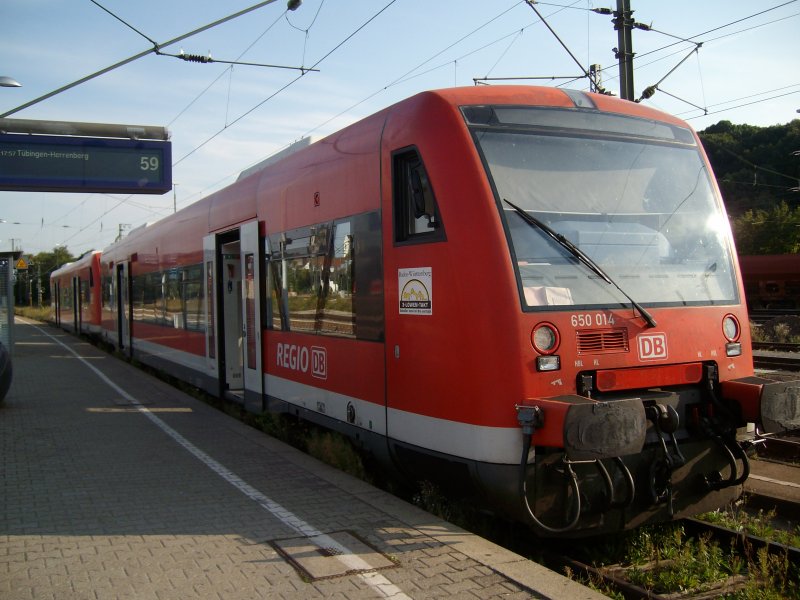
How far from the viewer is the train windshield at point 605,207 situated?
5.03 m

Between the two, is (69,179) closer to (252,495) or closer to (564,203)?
(252,495)

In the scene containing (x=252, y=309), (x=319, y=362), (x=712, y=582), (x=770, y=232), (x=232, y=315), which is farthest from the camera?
(x=770, y=232)

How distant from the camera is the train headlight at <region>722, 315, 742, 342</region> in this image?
5539mm

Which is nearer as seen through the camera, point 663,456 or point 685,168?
point 663,456

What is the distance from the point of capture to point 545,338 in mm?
4801

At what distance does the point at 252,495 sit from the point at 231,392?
4755 millimetres

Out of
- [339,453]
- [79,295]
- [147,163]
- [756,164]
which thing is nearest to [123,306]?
[147,163]

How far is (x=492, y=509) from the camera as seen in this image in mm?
5051

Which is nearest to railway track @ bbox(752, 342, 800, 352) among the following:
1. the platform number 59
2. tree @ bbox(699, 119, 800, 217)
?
the platform number 59

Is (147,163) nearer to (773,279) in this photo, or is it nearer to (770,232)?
(773,279)

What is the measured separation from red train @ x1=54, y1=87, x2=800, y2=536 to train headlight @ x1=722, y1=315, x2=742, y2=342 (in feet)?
0.06

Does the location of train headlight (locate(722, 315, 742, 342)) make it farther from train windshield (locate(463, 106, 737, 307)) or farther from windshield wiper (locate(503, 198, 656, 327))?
windshield wiper (locate(503, 198, 656, 327))

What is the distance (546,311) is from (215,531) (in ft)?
9.19

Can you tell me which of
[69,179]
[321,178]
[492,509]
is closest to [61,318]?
[69,179]
